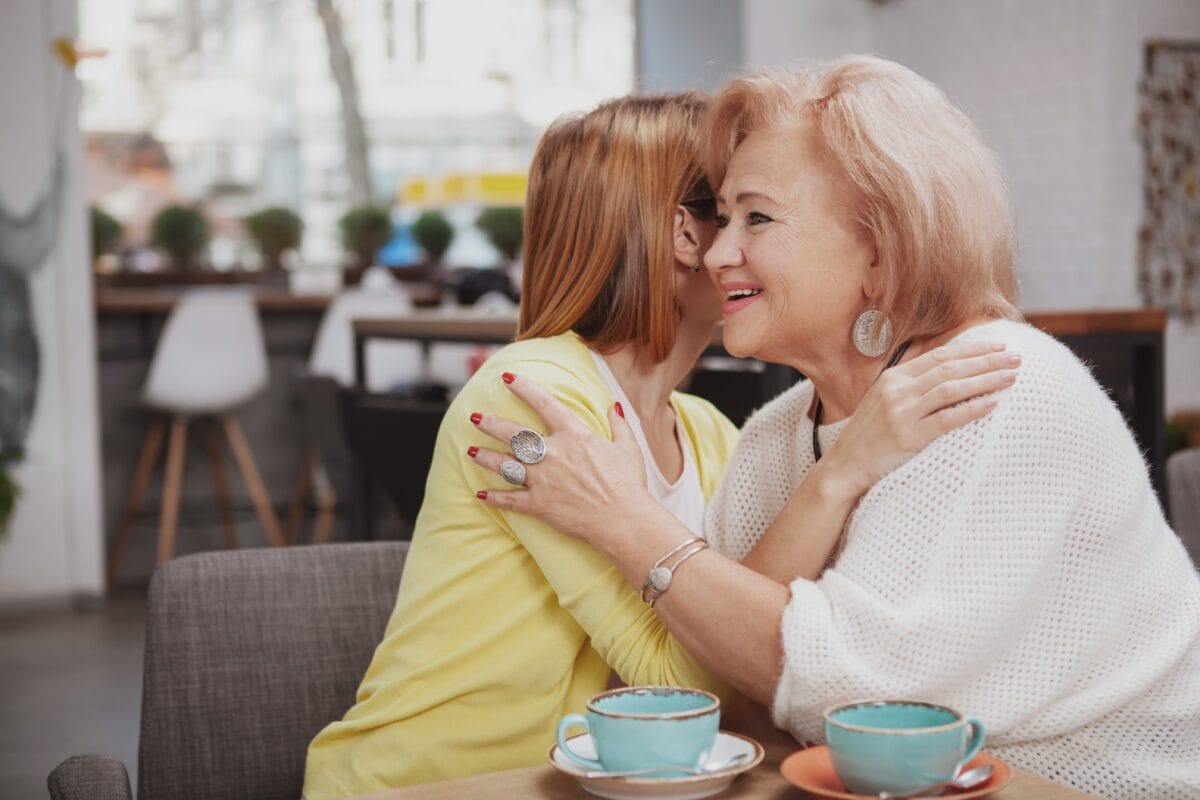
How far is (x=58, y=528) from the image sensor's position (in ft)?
18.2

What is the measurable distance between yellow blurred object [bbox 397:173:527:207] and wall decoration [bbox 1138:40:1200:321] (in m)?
5.15

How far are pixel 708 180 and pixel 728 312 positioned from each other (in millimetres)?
245

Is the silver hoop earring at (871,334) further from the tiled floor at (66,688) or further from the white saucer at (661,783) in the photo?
the tiled floor at (66,688)

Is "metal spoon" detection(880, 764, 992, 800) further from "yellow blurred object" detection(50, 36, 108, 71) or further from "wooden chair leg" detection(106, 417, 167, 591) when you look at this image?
"wooden chair leg" detection(106, 417, 167, 591)

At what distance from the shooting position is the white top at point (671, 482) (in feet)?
5.30

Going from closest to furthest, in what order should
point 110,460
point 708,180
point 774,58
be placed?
1. point 708,180
2. point 774,58
3. point 110,460

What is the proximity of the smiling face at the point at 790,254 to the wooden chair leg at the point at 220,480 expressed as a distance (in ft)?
16.3

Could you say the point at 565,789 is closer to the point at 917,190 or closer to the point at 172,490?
the point at 917,190

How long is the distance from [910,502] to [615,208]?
57cm

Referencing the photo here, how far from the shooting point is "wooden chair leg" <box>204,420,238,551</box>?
614 cm

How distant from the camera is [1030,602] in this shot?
1.18 meters

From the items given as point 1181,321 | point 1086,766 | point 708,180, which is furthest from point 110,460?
Result: point 1086,766

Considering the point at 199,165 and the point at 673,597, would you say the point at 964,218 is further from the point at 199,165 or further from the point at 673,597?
the point at 199,165

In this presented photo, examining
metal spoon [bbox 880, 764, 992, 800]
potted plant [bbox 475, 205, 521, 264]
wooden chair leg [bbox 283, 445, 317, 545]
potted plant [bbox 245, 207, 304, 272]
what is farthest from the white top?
potted plant [bbox 245, 207, 304, 272]
